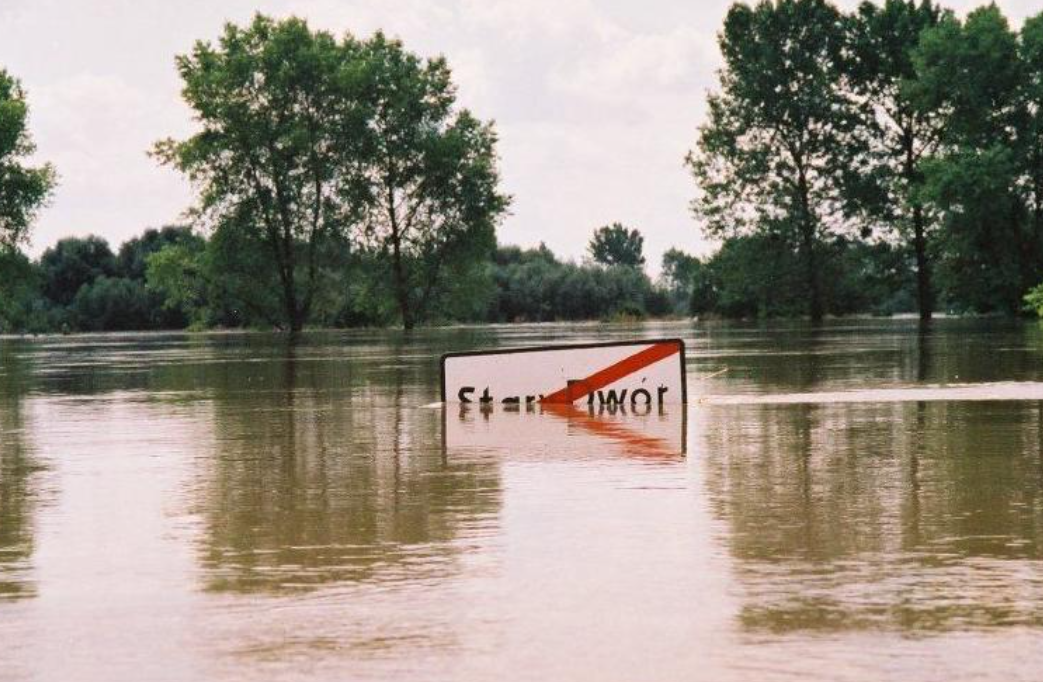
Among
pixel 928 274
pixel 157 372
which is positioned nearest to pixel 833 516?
pixel 157 372

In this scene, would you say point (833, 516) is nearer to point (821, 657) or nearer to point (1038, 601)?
point (1038, 601)

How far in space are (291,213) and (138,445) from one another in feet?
291

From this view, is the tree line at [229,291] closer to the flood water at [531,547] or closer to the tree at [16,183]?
the tree at [16,183]

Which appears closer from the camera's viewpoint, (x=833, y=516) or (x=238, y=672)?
(x=238, y=672)

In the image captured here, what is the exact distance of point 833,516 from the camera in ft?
32.0

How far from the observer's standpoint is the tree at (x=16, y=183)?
10050 cm

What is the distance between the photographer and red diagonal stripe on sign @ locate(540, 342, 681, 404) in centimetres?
1988

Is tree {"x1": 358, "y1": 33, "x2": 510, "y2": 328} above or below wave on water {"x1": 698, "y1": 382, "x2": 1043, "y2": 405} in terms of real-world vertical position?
above

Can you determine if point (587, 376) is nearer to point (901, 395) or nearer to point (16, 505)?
point (901, 395)

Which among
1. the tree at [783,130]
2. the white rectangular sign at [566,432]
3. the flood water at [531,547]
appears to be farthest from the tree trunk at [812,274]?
the flood water at [531,547]

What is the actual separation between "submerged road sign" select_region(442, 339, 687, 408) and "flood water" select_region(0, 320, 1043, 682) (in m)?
1.28

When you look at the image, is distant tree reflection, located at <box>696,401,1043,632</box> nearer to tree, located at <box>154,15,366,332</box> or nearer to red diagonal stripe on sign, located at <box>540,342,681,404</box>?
red diagonal stripe on sign, located at <box>540,342,681,404</box>

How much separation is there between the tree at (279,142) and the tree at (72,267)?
54401 millimetres

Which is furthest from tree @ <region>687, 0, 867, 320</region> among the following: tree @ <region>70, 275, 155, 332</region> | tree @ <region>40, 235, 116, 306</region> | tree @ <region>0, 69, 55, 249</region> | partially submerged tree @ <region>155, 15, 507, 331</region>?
tree @ <region>40, 235, 116, 306</region>
